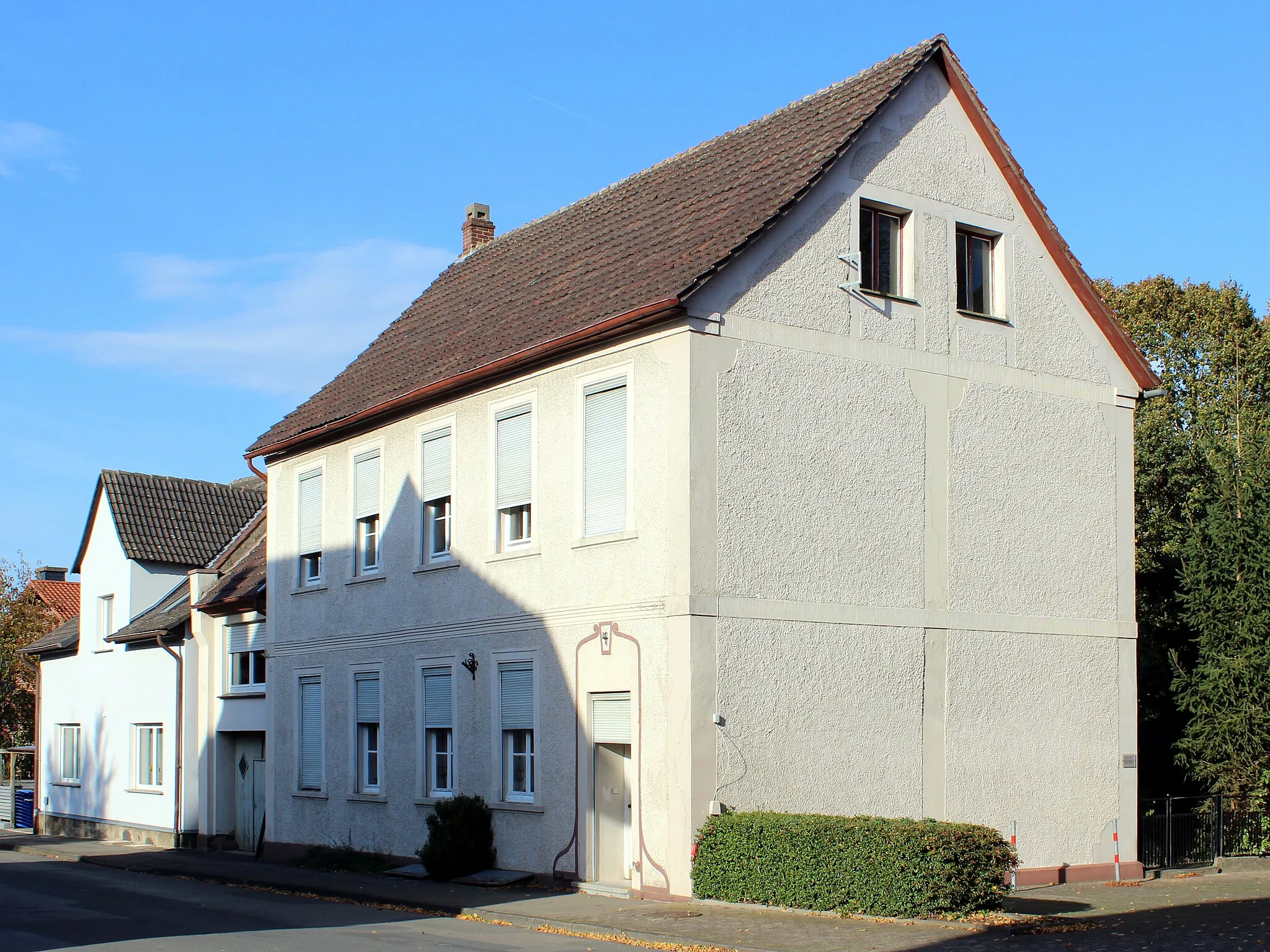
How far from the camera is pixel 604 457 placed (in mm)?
18984

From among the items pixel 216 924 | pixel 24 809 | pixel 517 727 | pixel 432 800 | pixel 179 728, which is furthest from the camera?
pixel 24 809

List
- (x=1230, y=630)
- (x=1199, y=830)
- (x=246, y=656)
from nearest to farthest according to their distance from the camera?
1. (x=1199, y=830)
2. (x=1230, y=630)
3. (x=246, y=656)

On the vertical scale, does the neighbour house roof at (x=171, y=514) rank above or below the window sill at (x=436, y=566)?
above

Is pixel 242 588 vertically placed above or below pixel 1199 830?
above

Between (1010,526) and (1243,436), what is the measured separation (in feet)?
50.1

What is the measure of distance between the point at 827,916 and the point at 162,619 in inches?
784

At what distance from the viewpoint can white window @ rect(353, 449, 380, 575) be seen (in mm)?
24234

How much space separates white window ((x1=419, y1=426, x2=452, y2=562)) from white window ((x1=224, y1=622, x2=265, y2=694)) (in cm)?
703

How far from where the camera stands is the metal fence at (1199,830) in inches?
875

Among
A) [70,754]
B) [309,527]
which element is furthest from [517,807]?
[70,754]

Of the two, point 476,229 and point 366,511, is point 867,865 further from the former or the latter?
point 476,229

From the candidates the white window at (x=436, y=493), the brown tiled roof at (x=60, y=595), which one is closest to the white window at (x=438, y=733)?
the white window at (x=436, y=493)

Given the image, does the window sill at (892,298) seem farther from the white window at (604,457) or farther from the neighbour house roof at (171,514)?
the neighbour house roof at (171,514)

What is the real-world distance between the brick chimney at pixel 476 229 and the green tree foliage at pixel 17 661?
2246 cm
